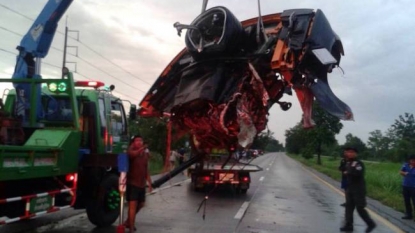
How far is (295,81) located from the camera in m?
5.82

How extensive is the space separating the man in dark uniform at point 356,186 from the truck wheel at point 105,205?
4602 millimetres

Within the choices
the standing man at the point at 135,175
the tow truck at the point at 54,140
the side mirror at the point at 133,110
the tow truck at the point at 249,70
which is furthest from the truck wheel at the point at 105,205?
the tow truck at the point at 249,70

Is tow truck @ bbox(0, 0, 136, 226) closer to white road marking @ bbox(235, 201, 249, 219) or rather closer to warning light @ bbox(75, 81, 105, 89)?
warning light @ bbox(75, 81, 105, 89)

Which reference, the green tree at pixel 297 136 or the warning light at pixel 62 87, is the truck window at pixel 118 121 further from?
the green tree at pixel 297 136

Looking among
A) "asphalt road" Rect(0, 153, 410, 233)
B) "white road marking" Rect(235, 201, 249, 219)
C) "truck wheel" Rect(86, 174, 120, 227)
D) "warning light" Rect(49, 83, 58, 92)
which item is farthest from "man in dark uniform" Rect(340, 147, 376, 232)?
"warning light" Rect(49, 83, 58, 92)

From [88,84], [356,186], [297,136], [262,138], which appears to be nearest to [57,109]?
[88,84]

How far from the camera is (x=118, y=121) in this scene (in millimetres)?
11016

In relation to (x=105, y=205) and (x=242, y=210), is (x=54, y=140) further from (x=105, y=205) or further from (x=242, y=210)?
(x=242, y=210)

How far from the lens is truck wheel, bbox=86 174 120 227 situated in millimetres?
9867

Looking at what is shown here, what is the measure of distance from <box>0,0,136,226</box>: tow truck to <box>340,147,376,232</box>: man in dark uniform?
448cm

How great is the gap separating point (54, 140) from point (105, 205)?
2.49 meters

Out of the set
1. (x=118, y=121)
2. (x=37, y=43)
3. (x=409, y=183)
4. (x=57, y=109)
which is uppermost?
(x=37, y=43)

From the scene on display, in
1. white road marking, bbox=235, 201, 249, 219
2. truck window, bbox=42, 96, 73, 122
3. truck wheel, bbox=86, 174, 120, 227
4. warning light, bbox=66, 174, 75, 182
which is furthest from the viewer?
white road marking, bbox=235, 201, 249, 219

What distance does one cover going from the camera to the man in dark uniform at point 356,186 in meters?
9.91
